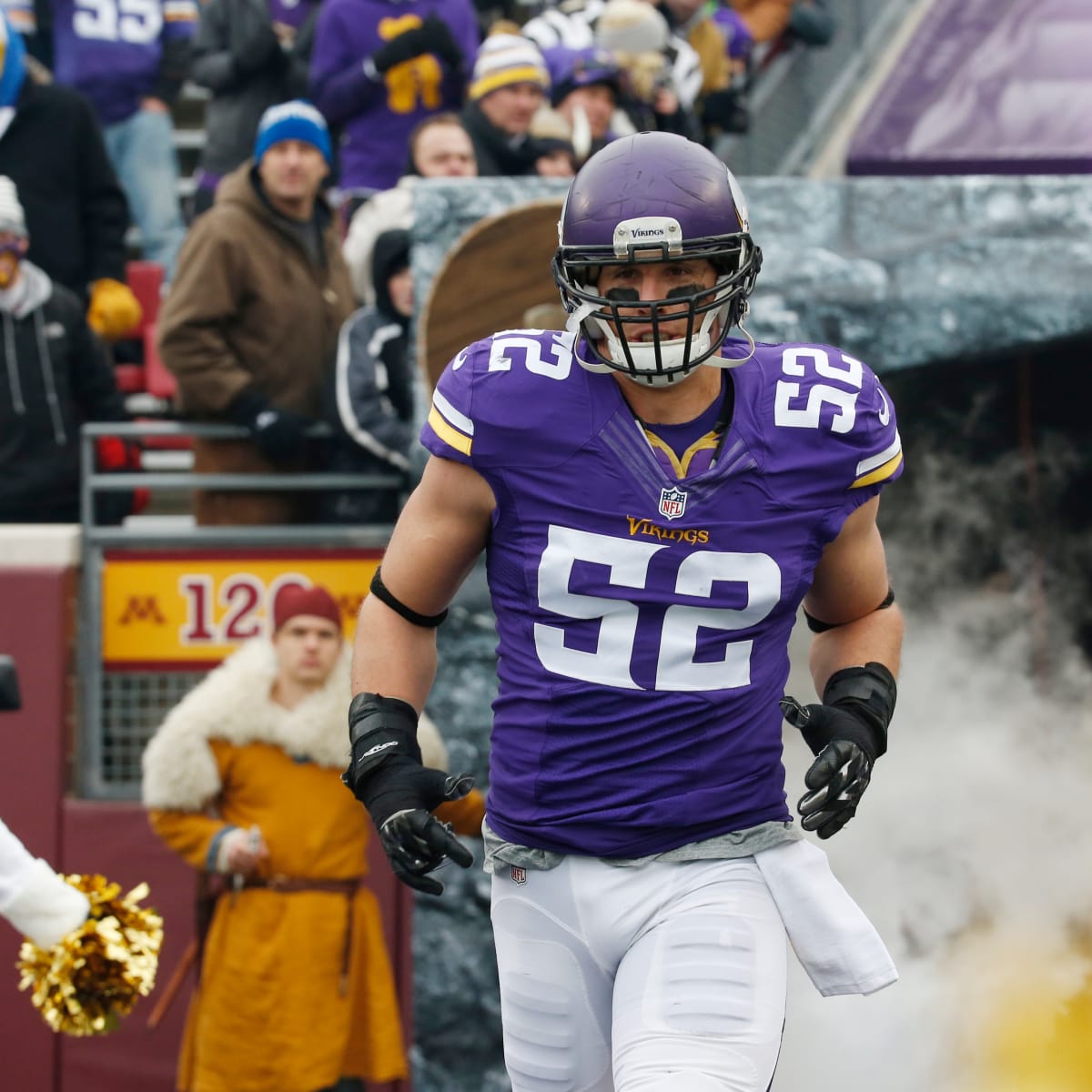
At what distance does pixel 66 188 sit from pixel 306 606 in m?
2.36

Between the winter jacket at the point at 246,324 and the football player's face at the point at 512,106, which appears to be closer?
the winter jacket at the point at 246,324

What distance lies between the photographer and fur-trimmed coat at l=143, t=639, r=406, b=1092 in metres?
5.16

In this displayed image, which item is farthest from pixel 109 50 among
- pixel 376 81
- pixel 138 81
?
pixel 376 81

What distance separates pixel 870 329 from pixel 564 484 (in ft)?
9.09

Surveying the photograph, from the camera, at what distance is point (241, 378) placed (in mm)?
5746

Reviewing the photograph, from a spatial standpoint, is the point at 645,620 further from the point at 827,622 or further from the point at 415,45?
the point at 415,45

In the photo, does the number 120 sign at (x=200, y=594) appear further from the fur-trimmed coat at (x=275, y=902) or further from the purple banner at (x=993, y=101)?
the purple banner at (x=993, y=101)

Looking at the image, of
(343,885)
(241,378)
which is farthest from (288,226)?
(343,885)

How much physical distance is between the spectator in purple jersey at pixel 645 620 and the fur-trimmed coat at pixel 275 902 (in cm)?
222

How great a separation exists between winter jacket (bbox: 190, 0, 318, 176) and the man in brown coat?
136cm

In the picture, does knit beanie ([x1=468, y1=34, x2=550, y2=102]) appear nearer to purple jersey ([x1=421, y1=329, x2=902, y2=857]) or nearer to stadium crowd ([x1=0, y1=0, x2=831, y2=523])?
stadium crowd ([x1=0, y1=0, x2=831, y2=523])

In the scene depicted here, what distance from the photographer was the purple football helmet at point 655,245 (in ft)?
9.55

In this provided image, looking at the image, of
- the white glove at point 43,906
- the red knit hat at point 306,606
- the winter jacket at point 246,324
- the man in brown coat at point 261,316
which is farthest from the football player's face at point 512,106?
the white glove at point 43,906

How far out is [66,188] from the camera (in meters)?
6.86
